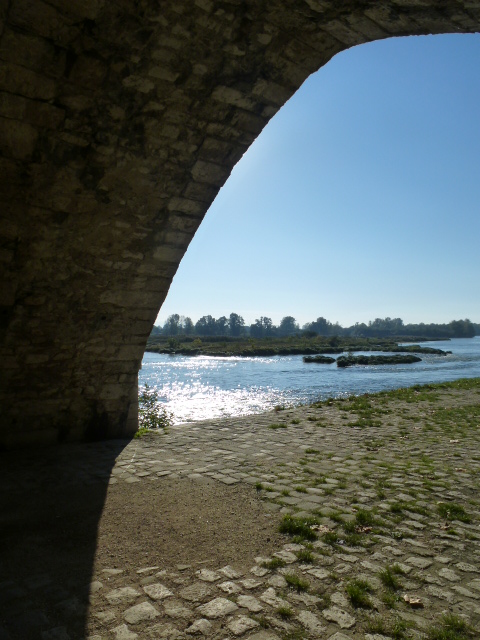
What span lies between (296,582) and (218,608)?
0.56m

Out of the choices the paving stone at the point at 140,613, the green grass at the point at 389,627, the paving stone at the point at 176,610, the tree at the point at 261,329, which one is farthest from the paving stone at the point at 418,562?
the tree at the point at 261,329

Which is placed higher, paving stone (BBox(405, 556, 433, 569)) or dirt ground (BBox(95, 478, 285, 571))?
dirt ground (BBox(95, 478, 285, 571))

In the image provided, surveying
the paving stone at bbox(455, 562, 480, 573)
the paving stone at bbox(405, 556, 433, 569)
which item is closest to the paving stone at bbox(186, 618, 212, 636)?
the paving stone at bbox(405, 556, 433, 569)

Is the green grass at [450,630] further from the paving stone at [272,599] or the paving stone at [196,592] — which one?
the paving stone at [196,592]

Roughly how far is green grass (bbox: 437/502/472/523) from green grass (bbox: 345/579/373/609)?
62.1 inches

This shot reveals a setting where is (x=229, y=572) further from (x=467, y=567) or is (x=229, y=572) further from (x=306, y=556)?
(x=467, y=567)

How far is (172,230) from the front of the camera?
5312mm

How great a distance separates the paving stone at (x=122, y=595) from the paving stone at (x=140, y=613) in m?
0.09

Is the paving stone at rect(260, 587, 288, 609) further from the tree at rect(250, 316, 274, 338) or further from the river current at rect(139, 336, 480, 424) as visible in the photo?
the tree at rect(250, 316, 274, 338)

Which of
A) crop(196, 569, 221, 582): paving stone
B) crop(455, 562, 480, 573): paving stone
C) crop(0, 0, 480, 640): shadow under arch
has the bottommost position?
crop(455, 562, 480, 573): paving stone

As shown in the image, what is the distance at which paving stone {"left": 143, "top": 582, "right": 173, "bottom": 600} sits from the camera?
288cm

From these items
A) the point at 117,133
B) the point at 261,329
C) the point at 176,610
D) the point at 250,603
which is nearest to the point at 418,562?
the point at 250,603

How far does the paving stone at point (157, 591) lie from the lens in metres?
2.88

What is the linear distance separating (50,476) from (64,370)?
1.50m
